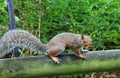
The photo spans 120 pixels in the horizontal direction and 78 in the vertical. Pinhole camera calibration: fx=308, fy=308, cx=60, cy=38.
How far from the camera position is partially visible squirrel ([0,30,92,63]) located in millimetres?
1527

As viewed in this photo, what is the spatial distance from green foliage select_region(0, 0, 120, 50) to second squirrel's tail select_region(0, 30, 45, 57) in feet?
3.12

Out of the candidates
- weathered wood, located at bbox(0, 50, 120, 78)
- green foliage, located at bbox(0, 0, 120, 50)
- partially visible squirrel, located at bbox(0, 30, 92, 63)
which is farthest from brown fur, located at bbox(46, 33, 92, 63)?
green foliage, located at bbox(0, 0, 120, 50)

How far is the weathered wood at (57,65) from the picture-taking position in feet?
4.47

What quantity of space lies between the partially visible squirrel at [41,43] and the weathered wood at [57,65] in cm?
4

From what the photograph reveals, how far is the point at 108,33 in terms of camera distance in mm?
2830

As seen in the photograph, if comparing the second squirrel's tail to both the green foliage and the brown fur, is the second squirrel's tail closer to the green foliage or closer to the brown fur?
the brown fur

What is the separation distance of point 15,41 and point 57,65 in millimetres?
266

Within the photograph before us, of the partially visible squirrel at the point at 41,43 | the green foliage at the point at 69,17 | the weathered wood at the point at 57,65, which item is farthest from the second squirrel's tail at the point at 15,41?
the green foliage at the point at 69,17

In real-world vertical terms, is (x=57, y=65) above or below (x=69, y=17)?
below

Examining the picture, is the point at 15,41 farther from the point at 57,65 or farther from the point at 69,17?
the point at 69,17

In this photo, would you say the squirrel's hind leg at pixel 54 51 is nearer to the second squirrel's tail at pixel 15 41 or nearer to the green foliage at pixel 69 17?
the second squirrel's tail at pixel 15 41

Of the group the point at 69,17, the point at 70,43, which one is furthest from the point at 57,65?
the point at 69,17

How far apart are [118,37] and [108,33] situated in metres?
0.16

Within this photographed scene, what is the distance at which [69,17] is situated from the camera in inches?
110
